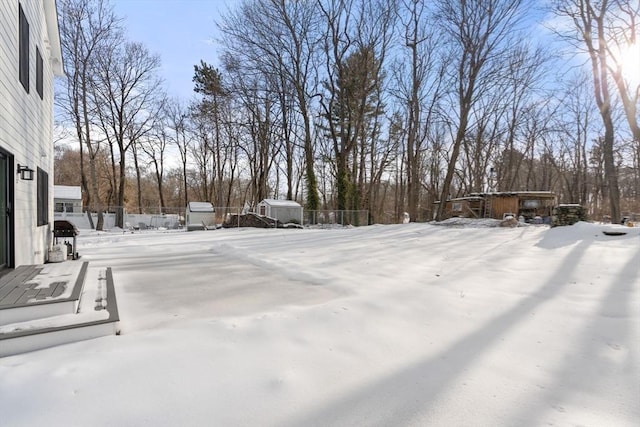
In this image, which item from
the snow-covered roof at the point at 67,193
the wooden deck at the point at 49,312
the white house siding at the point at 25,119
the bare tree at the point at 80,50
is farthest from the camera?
the snow-covered roof at the point at 67,193

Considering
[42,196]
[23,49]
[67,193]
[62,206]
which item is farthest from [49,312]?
[62,206]

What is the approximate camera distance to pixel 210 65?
80.5 feet

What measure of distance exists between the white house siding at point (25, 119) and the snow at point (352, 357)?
1883 mm

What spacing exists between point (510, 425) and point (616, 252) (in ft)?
18.6

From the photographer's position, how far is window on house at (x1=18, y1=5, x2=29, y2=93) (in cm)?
455

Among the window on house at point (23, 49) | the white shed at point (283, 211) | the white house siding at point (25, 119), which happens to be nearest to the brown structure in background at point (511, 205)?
the white shed at point (283, 211)

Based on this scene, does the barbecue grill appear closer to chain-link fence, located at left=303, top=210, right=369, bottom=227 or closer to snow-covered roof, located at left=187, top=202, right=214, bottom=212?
chain-link fence, located at left=303, top=210, right=369, bottom=227

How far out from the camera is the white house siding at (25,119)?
3869 mm

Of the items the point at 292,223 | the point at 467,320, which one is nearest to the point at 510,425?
the point at 467,320

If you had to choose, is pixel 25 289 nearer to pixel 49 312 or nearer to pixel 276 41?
pixel 49 312

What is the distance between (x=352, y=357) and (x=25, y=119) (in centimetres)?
574

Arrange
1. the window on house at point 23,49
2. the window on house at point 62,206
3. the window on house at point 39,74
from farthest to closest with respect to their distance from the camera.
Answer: the window on house at point 62,206 < the window on house at point 39,74 < the window on house at point 23,49

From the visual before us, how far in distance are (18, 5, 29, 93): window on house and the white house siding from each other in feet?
0.43

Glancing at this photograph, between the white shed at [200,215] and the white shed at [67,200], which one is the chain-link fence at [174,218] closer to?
the white shed at [200,215]
